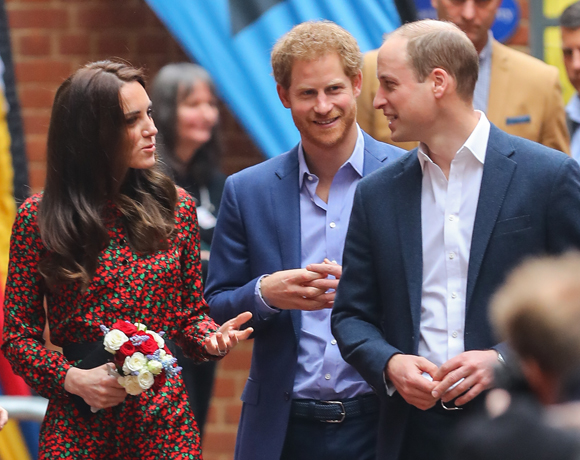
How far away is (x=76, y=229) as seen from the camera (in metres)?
3.17

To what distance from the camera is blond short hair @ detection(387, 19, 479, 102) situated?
10.3ft

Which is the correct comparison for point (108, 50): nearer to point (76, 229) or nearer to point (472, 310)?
point (76, 229)

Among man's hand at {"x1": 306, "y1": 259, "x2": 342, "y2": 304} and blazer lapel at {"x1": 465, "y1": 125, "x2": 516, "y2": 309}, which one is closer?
blazer lapel at {"x1": 465, "y1": 125, "x2": 516, "y2": 309}

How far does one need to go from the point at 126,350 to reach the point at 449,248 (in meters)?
0.94

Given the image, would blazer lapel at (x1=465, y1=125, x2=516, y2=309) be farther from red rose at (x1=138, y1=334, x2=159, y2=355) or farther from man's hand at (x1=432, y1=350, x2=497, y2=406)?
red rose at (x1=138, y1=334, x2=159, y2=355)

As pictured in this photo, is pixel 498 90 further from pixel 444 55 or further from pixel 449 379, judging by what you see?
pixel 449 379

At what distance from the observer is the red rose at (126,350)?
2.98 meters

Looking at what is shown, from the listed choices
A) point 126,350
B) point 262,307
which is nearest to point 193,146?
point 262,307

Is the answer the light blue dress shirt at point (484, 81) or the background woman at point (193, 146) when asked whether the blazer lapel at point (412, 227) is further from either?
the background woman at point (193, 146)

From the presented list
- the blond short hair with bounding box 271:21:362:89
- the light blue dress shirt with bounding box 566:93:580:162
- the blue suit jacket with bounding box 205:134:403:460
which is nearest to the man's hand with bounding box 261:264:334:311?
the blue suit jacket with bounding box 205:134:403:460

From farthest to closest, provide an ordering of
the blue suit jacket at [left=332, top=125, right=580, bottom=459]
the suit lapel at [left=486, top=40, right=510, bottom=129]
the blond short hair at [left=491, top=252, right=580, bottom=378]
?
1. the suit lapel at [left=486, top=40, right=510, bottom=129]
2. the blue suit jacket at [left=332, top=125, right=580, bottom=459]
3. the blond short hair at [left=491, top=252, right=580, bottom=378]

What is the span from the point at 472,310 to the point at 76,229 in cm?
116

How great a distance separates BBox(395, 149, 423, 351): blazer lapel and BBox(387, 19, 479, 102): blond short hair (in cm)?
25

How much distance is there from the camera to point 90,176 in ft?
10.7
